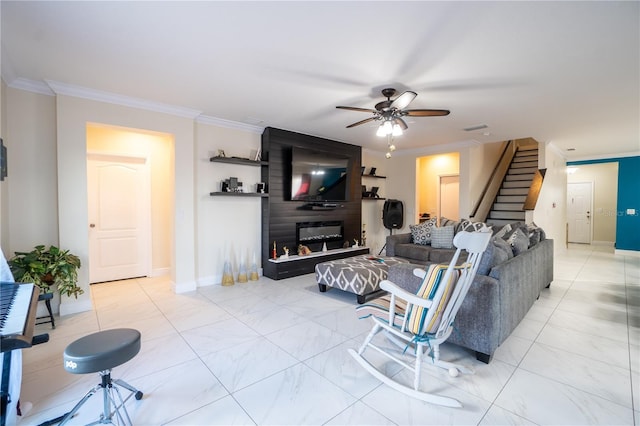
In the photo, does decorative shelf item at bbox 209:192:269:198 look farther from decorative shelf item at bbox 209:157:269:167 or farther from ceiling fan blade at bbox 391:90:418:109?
ceiling fan blade at bbox 391:90:418:109

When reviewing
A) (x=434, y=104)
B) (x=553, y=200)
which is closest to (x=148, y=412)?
(x=434, y=104)

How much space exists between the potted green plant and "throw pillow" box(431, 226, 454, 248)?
491 centimetres

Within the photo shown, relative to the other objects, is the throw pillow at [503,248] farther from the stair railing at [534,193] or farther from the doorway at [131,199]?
the doorway at [131,199]

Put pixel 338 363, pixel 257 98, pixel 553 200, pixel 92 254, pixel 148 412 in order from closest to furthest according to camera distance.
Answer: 1. pixel 148 412
2. pixel 338 363
3. pixel 257 98
4. pixel 92 254
5. pixel 553 200

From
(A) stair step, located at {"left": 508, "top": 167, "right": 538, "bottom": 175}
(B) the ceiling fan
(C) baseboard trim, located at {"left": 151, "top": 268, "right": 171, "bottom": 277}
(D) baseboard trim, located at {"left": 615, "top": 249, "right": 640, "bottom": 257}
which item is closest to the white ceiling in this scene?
(B) the ceiling fan

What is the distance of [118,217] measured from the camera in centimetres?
470

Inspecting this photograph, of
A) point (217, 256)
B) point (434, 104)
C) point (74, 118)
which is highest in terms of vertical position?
point (434, 104)

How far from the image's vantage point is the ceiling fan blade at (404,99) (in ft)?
8.75

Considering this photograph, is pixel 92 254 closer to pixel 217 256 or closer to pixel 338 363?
pixel 217 256

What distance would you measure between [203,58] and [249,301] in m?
2.73

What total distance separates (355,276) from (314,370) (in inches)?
61.1

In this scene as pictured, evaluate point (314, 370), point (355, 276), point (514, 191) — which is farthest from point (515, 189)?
point (314, 370)

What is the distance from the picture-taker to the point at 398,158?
709cm

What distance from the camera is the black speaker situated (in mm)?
6836
